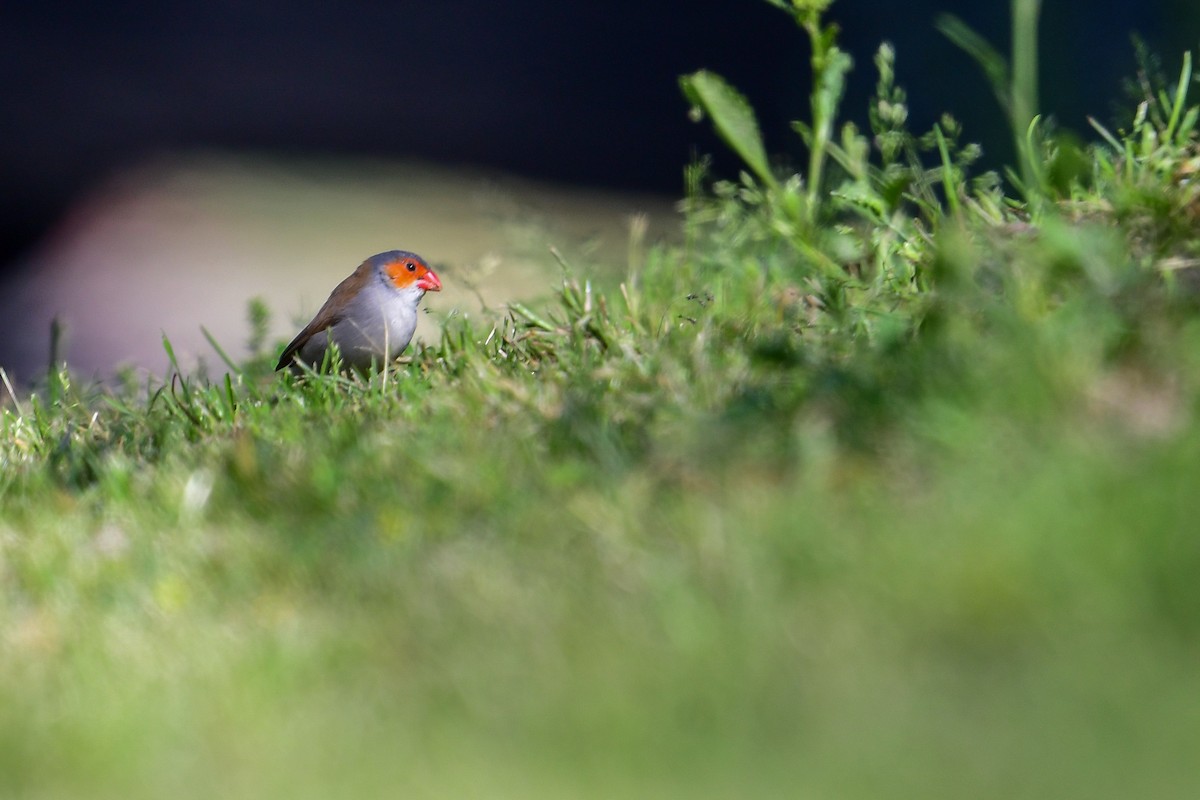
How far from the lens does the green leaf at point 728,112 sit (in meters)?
4.08

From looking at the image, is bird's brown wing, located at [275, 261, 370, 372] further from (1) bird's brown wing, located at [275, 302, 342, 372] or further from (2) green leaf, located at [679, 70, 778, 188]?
(2) green leaf, located at [679, 70, 778, 188]

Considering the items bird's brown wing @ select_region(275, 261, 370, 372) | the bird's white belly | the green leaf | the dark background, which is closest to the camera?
the green leaf

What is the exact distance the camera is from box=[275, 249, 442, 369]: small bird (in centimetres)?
453

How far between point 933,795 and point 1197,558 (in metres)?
0.65

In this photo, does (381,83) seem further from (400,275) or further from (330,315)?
(330,315)

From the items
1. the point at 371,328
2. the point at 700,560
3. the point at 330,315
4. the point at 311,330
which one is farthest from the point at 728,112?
the point at 700,560

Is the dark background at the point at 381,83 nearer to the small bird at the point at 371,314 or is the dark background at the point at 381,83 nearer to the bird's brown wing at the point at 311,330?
the small bird at the point at 371,314

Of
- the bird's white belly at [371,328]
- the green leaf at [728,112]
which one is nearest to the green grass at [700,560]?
the green leaf at [728,112]

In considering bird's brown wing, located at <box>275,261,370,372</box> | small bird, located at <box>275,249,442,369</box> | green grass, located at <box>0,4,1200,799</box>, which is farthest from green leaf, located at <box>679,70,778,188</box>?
bird's brown wing, located at <box>275,261,370,372</box>

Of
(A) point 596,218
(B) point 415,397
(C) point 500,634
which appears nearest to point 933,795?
(C) point 500,634

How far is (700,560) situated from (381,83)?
10.0 meters

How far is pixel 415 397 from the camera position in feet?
11.6

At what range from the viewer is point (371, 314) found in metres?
4.61

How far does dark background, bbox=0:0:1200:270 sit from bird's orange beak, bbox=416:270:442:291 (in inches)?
229
